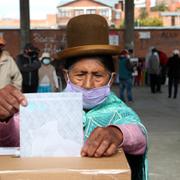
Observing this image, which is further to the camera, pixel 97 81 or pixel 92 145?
pixel 97 81

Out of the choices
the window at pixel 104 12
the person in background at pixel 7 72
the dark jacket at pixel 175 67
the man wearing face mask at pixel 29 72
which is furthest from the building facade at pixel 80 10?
the person in background at pixel 7 72

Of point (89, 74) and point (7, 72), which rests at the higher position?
point (89, 74)

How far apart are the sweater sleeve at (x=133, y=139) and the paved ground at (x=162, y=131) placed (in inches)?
183

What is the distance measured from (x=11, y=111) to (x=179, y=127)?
351 inches

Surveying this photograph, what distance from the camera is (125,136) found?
6.34 feet

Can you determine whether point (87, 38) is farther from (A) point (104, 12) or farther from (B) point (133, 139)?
(A) point (104, 12)

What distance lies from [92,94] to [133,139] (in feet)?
0.97

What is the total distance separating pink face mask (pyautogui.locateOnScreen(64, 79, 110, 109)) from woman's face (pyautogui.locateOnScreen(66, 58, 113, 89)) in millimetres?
17

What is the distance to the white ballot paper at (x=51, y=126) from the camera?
176 cm

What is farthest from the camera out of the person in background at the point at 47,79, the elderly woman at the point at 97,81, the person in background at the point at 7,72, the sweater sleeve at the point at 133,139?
the person in background at the point at 47,79

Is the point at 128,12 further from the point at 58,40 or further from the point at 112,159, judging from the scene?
the point at 112,159

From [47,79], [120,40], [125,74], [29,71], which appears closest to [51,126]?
[29,71]

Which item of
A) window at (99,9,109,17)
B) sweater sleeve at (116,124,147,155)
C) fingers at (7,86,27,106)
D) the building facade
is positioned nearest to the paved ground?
sweater sleeve at (116,124,147,155)

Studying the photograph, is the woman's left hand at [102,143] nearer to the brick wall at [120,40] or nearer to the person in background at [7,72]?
the person in background at [7,72]
